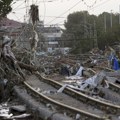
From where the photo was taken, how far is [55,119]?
11648 mm

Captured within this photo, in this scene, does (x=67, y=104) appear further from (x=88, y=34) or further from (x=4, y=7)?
(x=88, y=34)

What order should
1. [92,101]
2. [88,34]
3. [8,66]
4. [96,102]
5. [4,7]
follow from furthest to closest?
[88,34], [4,7], [8,66], [92,101], [96,102]

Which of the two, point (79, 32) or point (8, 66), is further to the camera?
point (79, 32)

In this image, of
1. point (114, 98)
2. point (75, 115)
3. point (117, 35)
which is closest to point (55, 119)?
point (75, 115)

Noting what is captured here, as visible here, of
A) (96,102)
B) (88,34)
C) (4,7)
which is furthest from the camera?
(88,34)

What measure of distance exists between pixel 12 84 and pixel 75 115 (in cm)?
801

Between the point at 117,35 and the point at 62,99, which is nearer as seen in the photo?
the point at 62,99

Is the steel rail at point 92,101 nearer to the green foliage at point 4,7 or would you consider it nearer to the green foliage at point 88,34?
the green foliage at point 4,7

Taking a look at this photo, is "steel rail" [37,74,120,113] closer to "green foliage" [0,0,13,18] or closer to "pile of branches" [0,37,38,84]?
"pile of branches" [0,37,38,84]

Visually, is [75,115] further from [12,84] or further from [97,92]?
[12,84]

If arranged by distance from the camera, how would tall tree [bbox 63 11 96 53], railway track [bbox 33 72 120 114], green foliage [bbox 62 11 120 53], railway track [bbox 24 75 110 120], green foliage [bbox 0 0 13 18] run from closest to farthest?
railway track [bbox 24 75 110 120] < railway track [bbox 33 72 120 114] < green foliage [bbox 0 0 13 18] < tall tree [bbox 63 11 96 53] < green foliage [bbox 62 11 120 53]

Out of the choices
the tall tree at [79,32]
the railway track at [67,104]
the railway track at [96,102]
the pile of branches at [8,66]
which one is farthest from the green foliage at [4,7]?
the tall tree at [79,32]

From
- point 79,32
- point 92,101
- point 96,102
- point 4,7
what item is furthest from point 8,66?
point 79,32

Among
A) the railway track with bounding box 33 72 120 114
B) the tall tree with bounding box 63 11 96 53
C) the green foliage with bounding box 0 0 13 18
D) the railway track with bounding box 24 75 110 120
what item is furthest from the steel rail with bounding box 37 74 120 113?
the tall tree with bounding box 63 11 96 53
